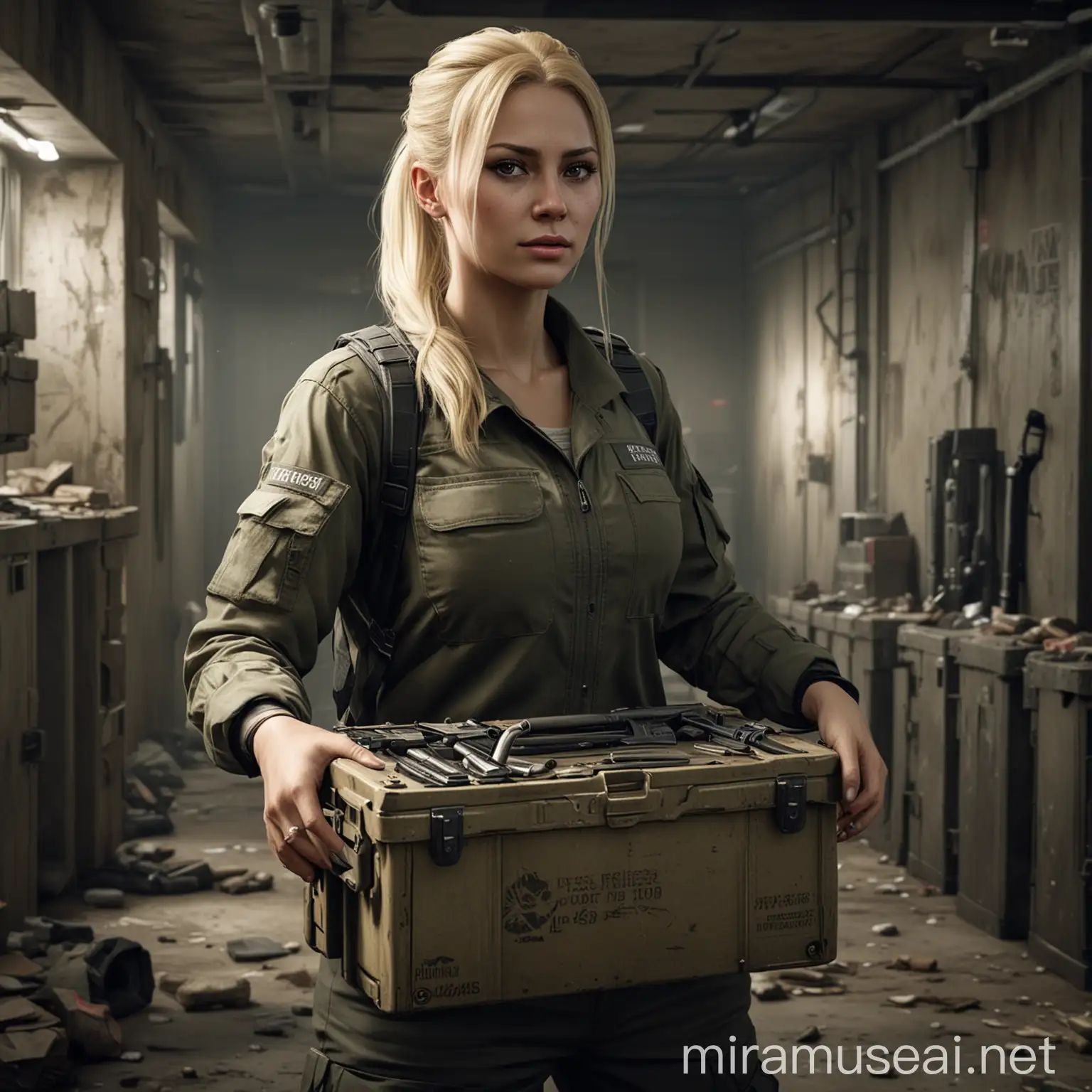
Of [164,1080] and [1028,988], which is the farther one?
[1028,988]

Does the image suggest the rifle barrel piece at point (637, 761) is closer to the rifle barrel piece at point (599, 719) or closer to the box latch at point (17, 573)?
the rifle barrel piece at point (599, 719)

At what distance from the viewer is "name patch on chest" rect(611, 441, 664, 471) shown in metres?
2.07

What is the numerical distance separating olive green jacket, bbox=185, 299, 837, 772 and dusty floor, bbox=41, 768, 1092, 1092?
9.57 feet

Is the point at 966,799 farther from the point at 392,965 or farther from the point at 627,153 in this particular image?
the point at 627,153

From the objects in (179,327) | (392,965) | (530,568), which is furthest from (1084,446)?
(179,327)

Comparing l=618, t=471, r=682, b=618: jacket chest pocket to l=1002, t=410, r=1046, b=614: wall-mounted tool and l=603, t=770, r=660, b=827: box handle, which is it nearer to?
l=603, t=770, r=660, b=827: box handle

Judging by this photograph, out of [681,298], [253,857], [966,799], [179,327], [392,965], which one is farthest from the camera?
[681,298]

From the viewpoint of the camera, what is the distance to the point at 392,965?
1.59 metres

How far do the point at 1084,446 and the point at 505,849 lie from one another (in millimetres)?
5538

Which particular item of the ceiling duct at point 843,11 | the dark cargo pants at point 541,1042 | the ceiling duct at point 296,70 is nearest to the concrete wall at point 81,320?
the ceiling duct at point 296,70

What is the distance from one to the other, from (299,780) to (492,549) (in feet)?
1.38

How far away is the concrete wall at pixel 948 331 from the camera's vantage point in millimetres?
6824

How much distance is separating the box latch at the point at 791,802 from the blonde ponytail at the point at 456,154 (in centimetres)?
56

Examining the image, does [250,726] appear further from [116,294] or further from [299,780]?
[116,294]
